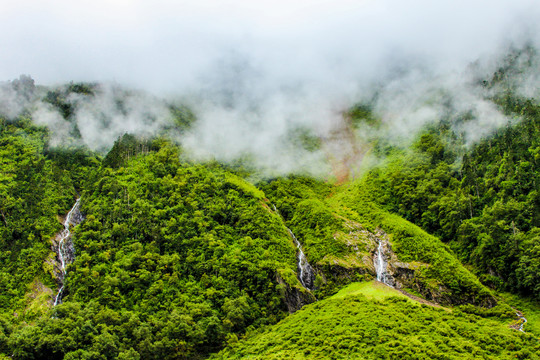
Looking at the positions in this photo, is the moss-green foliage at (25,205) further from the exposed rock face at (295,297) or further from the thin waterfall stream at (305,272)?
the thin waterfall stream at (305,272)

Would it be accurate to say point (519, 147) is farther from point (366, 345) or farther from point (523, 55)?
point (366, 345)

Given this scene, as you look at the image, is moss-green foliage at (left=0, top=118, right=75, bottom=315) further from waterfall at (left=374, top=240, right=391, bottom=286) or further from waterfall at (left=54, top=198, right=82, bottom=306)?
waterfall at (left=374, top=240, right=391, bottom=286)

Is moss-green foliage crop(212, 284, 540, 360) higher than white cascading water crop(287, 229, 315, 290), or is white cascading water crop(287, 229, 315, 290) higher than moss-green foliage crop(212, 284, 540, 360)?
white cascading water crop(287, 229, 315, 290)

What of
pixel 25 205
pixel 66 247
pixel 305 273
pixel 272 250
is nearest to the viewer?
pixel 305 273

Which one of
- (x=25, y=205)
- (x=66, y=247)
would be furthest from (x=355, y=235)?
(x=25, y=205)

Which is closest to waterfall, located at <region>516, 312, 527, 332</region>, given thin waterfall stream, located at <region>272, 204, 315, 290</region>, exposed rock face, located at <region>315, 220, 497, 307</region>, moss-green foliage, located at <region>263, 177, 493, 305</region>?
exposed rock face, located at <region>315, 220, 497, 307</region>

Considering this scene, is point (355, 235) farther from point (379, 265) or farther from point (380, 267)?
point (380, 267)
